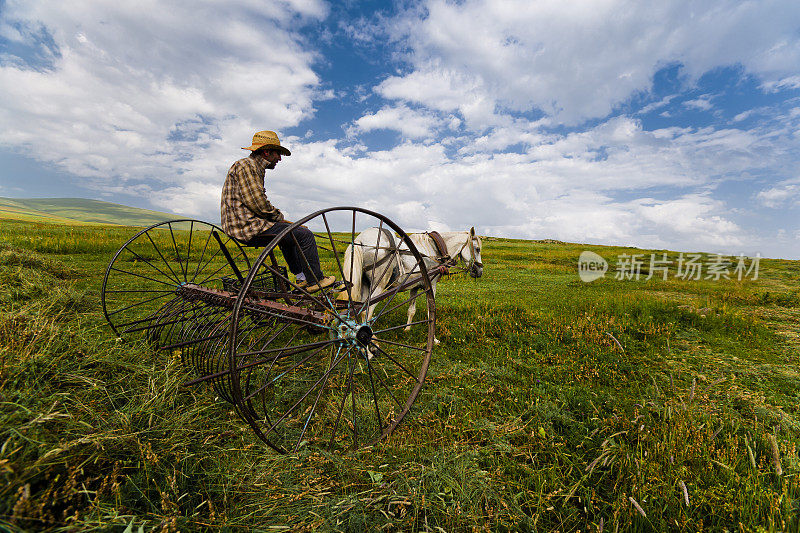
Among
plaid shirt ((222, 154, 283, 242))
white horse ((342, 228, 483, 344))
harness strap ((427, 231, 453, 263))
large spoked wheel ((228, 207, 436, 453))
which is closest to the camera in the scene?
large spoked wheel ((228, 207, 436, 453))

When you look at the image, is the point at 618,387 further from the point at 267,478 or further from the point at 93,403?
the point at 93,403

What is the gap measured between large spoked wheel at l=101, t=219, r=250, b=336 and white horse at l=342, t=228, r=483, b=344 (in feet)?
5.63

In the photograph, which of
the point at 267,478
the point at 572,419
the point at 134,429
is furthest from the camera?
the point at 572,419

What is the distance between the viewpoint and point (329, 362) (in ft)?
13.0

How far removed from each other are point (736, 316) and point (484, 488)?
9023mm

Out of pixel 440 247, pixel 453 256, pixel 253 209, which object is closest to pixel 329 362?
pixel 253 209

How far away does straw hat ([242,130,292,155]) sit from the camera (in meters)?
4.44

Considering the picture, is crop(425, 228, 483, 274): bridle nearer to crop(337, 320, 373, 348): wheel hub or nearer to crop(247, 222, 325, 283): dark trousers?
crop(247, 222, 325, 283): dark trousers

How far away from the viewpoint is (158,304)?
25.6 ft

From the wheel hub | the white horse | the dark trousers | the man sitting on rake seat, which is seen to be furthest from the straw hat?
the wheel hub

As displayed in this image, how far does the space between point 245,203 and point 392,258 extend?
2068 millimetres

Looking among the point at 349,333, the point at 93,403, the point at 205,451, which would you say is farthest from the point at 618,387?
the point at 93,403

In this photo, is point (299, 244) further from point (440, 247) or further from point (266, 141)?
point (440, 247)

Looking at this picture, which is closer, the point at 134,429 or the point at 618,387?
the point at 134,429
